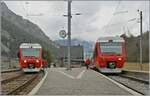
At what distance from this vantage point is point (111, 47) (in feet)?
111

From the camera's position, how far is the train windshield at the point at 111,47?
33.6 meters

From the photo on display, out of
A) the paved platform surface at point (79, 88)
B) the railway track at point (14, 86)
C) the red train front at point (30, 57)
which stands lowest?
the railway track at point (14, 86)

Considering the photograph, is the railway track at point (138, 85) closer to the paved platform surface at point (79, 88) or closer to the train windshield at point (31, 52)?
the paved platform surface at point (79, 88)

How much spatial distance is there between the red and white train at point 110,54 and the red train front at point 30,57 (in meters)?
6.62

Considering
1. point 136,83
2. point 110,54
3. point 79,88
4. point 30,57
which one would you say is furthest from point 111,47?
point 79,88

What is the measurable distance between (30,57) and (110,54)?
28.5 feet

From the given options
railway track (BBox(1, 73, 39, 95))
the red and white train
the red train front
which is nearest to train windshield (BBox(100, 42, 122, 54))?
the red and white train

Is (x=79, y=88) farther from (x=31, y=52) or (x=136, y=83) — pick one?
(x=31, y=52)

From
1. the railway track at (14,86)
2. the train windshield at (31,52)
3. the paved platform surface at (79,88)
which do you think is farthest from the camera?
the train windshield at (31,52)

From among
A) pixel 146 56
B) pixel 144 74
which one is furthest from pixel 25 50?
pixel 146 56

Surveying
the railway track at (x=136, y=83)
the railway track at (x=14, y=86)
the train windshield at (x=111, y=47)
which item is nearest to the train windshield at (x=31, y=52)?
the train windshield at (x=111, y=47)

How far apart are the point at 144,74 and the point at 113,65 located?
281cm

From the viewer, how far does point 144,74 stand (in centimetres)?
3153

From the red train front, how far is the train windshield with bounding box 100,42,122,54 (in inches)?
278
